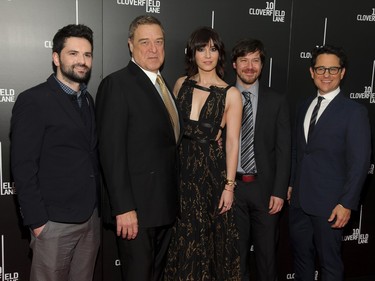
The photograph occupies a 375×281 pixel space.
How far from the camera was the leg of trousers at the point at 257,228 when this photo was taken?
113 inches

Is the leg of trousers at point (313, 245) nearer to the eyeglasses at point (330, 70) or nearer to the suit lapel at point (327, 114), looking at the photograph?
the suit lapel at point (327, 114)

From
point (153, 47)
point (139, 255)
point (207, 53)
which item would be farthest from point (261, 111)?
A: point (139, 255)

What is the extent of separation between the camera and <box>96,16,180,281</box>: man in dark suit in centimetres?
224

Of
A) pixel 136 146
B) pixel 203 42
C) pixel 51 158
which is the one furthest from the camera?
pixel 203 42

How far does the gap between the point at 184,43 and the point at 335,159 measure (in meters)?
1.39

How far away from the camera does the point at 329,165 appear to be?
2729mm

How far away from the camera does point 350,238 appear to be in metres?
3.84

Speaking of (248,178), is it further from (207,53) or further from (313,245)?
(207,53)

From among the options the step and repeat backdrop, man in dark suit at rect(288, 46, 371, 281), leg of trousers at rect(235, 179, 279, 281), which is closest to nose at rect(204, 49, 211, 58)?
the step and repeat backdrop

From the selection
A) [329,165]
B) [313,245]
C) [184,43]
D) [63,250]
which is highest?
[184,43]

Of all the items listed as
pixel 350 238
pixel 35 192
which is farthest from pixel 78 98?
pixel 350 238

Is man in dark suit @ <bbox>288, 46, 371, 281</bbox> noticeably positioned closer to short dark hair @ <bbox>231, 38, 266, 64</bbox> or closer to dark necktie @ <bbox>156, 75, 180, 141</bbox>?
short dark hair @ <bbox>231, 38, 266, 64</bbox>

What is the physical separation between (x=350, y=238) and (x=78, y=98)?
9.13 feet

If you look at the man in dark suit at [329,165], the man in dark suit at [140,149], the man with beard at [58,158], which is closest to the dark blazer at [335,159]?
the man in dark suit at [329,165]
